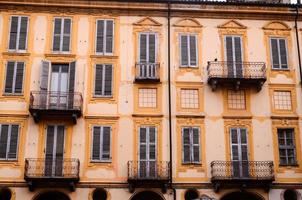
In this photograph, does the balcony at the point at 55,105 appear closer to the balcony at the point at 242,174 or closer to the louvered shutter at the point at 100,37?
the louvered shutter at the point at 100,37

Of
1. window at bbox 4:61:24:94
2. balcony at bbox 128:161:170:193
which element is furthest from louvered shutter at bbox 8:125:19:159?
balcony at bbox 128:161:170:193

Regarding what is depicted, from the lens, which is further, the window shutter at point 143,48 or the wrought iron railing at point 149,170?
the window shutter at point 143,48

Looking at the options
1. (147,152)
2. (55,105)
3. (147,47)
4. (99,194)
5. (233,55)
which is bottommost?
(99,194)

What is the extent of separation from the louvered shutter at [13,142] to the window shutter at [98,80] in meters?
4.63

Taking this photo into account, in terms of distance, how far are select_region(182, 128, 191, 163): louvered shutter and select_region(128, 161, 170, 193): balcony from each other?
1035 mm

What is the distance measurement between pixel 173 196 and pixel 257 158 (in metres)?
4.98

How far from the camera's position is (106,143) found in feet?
88.5

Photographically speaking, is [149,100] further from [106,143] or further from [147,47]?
[106,143]

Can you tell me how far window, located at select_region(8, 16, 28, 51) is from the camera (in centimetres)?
2817

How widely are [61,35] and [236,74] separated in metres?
9.99

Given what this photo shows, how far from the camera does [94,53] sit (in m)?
28.4

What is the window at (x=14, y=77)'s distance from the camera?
1076 inches

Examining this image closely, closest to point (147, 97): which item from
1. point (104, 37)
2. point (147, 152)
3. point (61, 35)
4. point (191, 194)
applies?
point (147, 152)

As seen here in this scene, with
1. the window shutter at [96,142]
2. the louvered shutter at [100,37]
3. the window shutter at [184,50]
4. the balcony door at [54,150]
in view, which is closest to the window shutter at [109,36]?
the louvered shutter at [100,37]
